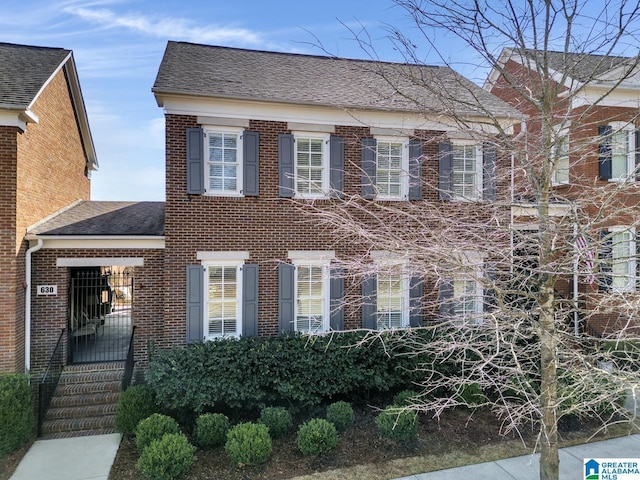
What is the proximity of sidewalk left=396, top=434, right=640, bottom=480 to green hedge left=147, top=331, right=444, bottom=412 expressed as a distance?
71.8 inches

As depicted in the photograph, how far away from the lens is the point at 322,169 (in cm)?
944

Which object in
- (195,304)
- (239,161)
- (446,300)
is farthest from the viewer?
(239,161)

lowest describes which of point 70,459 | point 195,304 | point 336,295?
point 70,459

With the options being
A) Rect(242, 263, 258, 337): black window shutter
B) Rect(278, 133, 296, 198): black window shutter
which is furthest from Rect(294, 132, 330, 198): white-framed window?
Rect(242, 263, 258, 337): black window shutter

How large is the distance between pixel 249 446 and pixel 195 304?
3546 mm

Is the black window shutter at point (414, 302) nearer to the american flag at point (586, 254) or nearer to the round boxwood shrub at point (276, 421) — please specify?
the round boxwood shrub at point (276, 421)

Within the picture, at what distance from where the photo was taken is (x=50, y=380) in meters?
8.41

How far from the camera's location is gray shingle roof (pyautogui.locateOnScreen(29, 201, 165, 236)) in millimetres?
9288

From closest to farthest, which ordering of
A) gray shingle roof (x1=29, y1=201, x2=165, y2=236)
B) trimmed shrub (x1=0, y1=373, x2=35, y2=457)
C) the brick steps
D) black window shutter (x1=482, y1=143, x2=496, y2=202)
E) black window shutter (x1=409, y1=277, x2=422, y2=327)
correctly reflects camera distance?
1. black window shutter (x1=482, y1=143, x2=496, y2=202)
2. trimmed shrub (x1=0, y1=373, x2=35, y2=457)
3. the brick steps
4. gray shingle roof (x1=29, y1=201, x2=165, y2=236)
5. black window shutter (x1=409, y1=277, x2=422, y2=327)

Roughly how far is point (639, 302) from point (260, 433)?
5506mm

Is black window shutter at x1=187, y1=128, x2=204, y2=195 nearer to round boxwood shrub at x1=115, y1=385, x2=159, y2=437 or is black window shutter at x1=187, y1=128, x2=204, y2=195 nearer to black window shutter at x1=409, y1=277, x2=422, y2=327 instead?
round boxwood shrub at x1=115, y1=385, x2=159, y2=437

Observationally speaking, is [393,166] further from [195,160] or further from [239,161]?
[195,160]

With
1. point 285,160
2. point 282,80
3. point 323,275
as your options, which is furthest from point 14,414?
point 282,80

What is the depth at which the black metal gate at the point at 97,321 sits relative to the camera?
954 cm
